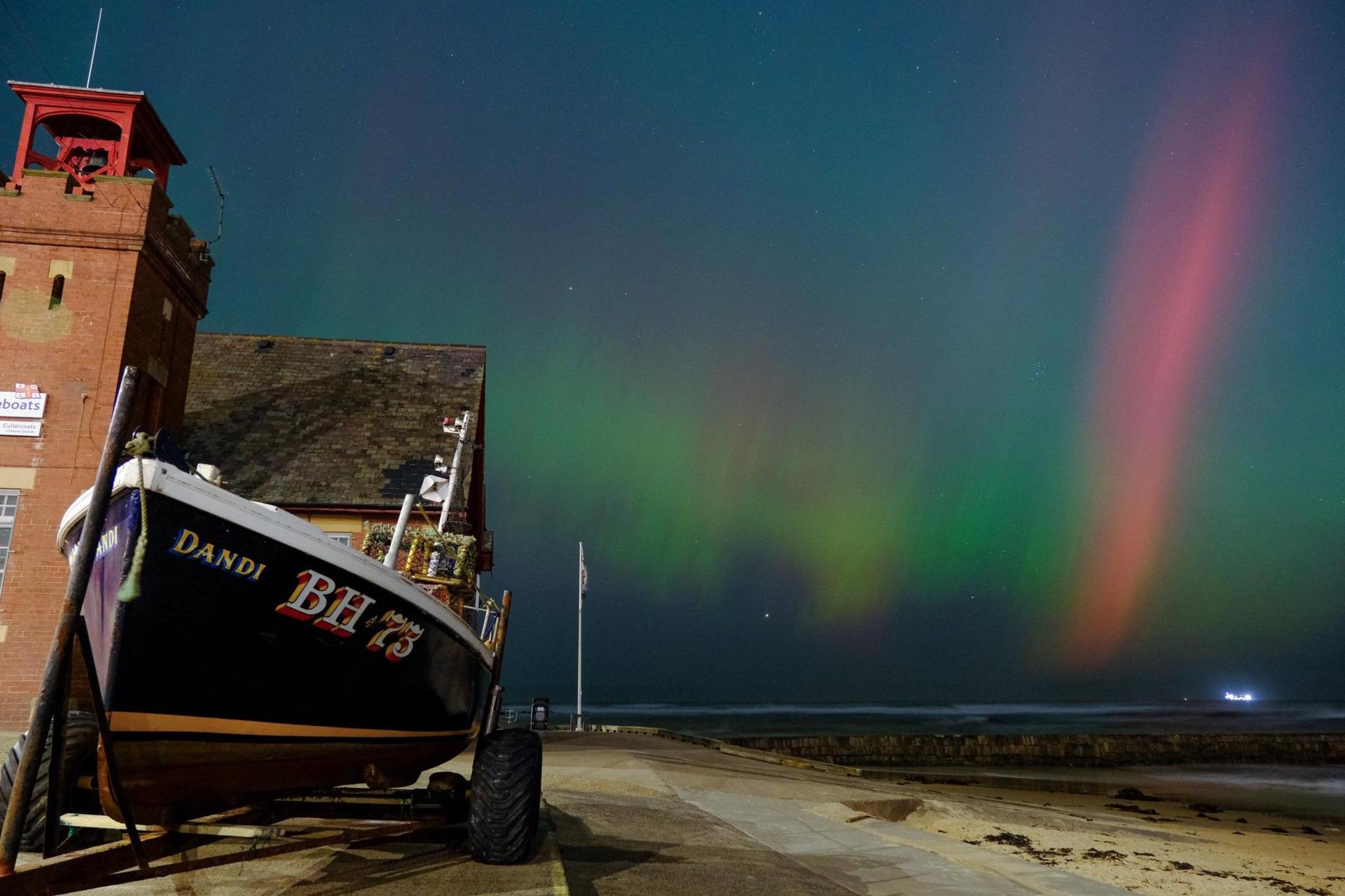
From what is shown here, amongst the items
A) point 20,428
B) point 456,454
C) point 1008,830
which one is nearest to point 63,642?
point 456,454

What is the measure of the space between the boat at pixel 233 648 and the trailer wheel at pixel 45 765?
653 millimetres

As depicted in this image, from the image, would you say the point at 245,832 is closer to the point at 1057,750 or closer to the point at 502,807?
the point at 502,807

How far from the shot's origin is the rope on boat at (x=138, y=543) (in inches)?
169

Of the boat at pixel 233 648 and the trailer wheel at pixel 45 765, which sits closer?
the boat at pixel 233 648

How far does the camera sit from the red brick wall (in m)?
13.0

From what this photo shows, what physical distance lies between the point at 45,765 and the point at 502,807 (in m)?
2.88

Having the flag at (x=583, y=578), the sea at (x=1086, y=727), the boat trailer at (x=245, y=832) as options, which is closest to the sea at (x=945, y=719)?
the sea at (x=1086, y=727)

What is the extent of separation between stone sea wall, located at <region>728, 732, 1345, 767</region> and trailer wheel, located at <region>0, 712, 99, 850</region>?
116ft

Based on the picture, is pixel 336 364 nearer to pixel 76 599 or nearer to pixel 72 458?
pixel 72 458

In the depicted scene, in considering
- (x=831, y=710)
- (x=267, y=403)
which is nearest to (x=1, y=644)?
(x=267, y=403)

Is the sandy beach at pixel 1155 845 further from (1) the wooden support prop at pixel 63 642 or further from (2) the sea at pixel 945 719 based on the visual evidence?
(2) the sea at pixel 945 719

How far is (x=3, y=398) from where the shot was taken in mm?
13781

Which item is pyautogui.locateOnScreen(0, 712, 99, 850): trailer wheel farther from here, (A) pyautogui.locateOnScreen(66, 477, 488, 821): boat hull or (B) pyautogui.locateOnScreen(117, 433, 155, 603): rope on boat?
(B) pyautogui.locateOnScreen(117, 433, 155, 603): rope on boat

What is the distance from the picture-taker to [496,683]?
770 centimetres
